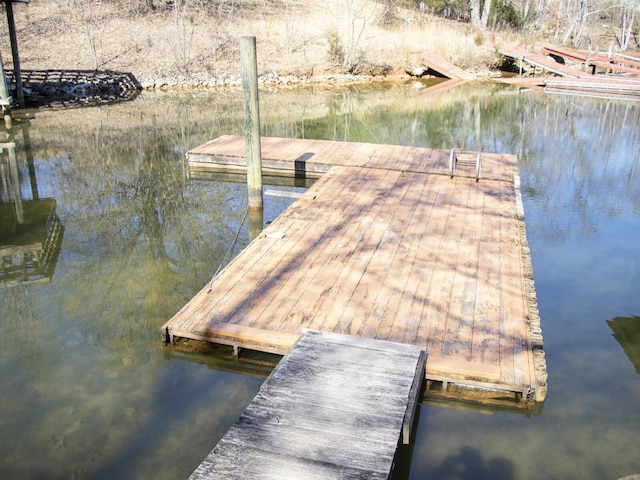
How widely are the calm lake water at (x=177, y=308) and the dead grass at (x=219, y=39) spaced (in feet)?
26.7

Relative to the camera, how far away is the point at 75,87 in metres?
18.1

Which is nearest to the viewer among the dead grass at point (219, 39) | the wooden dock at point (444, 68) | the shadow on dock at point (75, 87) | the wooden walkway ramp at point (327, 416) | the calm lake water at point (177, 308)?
the wooden walkway ramp at point (327, 416)

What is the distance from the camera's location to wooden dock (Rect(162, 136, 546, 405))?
476cm

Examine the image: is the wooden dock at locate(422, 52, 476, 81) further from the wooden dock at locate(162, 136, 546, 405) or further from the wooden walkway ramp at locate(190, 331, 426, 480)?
the wooden walkway ramp at locate(190, 331, 426, 480)

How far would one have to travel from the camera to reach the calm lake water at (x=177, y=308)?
13.8 feet

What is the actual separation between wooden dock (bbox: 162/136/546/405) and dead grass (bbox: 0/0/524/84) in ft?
48.2

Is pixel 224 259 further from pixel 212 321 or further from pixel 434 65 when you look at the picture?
pixel 434 65

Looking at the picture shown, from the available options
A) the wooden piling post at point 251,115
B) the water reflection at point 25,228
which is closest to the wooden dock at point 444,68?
the water reflection at point 25,228

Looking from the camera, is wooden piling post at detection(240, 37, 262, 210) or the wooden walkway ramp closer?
the wooden walkway ramp

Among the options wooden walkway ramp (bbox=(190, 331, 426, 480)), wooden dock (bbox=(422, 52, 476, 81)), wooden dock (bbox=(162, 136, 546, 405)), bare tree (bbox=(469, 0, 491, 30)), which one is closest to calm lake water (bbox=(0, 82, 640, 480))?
wooden dock (bbox=(162, 136, 546, 405))

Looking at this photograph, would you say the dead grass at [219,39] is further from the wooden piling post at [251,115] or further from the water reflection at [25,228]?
the wooden piling post at [251,115]

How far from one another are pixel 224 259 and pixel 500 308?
3309 mm

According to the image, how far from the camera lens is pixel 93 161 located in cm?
1118

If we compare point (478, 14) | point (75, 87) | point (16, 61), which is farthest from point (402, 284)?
point (478, 14)
